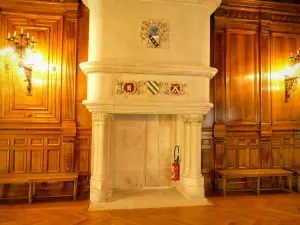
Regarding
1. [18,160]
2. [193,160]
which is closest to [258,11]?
[193,160]

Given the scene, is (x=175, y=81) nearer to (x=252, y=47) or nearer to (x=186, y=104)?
(x=186, y=104)

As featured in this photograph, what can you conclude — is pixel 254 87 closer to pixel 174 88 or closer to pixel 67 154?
pixel 174 88

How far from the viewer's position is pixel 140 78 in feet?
14.3

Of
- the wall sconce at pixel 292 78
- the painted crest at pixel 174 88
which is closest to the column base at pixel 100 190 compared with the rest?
the painted crest at pixel 174 88

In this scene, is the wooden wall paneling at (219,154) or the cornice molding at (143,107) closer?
the cornice molding at (143,107)

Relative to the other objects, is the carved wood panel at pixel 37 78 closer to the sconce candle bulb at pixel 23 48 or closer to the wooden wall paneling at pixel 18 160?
the sconce candle bulb at pixel 23 48

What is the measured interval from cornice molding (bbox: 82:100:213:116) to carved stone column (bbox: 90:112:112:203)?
10 centimetres

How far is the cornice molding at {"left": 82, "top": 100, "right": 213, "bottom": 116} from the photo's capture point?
4.19 meters

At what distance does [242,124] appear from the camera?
5.36 m

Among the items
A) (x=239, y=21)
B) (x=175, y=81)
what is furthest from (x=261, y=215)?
(x=239, y=21)

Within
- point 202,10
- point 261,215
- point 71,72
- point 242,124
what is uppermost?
point 202,10

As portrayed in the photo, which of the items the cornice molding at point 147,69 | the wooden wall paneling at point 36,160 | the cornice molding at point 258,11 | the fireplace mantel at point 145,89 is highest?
the cornice molding at point 258,11

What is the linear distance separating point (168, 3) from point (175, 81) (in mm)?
1442

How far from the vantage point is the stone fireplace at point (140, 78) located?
4.27m
